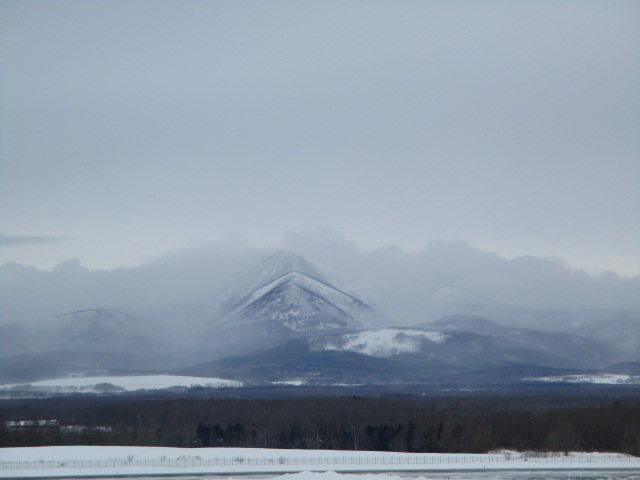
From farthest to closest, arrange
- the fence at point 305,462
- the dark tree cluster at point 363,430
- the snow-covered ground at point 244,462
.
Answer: the dark tree cluster at point 363,430 → the fence at point 305,462 → the snow-covered ground at point 244,462

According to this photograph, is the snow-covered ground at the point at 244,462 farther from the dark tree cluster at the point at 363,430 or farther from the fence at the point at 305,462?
the dark tree cluster at the point at 363,430

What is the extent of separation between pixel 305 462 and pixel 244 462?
273 inches

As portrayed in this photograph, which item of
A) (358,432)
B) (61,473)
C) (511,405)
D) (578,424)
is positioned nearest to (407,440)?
(358,432)

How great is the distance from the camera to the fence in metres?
92.2

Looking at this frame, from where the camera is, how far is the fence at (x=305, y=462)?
303ft

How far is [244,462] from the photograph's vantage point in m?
94.2

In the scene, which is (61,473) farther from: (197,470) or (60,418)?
(60,418)

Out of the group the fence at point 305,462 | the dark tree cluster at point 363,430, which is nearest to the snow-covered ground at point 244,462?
the fence at point 305,462

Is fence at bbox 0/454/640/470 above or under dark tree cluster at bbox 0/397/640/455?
under

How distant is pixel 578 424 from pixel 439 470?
48.6 m

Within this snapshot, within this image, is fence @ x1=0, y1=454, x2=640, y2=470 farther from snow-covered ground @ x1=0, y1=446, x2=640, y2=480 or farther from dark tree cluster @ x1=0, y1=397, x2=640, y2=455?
dark tree cluster @ x1=0, y1=397, x2=640, y2=455

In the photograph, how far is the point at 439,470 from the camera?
8700 centimetres

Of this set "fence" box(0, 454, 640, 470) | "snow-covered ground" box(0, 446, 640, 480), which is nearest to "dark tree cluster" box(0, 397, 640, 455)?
"snow-covered ground" box(0, 446, 640, 480)

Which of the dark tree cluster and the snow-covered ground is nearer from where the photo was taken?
the snow-covered ground
